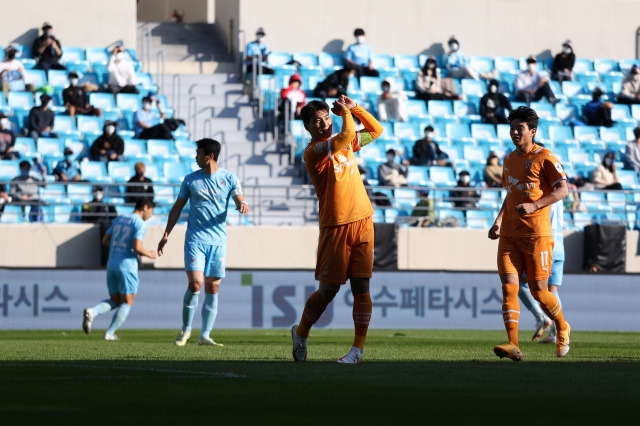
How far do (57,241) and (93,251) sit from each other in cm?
67

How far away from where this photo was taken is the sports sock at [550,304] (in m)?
11.4

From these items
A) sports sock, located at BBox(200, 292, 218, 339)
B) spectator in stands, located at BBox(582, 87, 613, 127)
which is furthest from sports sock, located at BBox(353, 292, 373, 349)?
spectator in stands, located at BBox(582, 87, 613, 127)

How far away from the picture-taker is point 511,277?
1122 cm

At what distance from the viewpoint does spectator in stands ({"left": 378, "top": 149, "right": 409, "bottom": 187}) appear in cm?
2608

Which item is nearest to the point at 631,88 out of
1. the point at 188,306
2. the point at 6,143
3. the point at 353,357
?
the point at 6,143

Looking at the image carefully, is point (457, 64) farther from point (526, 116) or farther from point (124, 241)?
point (526, 116)

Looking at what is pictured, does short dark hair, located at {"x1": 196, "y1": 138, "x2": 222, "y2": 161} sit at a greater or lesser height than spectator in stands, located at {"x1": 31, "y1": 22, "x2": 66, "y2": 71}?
lesser

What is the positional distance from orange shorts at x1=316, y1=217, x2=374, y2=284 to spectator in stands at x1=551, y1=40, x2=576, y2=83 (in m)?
22.8

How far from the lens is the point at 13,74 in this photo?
27.1 m

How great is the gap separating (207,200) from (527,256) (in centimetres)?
408

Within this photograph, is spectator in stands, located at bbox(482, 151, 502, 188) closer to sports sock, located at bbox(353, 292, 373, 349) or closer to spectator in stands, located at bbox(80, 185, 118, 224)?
spectator in stands, located at bbox(80, 185, 118, 224)

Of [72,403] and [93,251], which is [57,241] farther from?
[72,403]

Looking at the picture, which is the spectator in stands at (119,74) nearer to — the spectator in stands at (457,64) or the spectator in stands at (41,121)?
the spectator in stands at (41,121)

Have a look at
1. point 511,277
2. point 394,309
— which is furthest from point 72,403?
point 394,309
